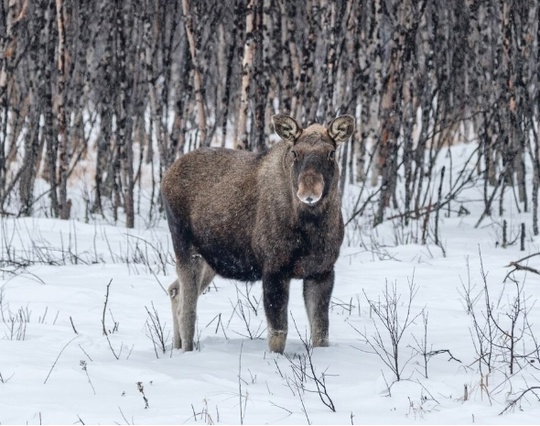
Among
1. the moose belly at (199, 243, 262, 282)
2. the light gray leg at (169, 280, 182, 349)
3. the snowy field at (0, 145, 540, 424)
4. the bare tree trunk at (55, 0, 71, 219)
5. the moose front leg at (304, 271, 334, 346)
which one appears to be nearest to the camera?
the snowy field at (0, 145, 540, 424)

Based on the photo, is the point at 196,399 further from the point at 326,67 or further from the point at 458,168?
the point at 458,168

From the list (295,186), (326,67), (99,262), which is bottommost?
(99,262)

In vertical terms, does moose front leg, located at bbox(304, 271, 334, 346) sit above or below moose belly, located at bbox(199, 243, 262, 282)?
below

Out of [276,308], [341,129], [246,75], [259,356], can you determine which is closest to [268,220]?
[276,308]

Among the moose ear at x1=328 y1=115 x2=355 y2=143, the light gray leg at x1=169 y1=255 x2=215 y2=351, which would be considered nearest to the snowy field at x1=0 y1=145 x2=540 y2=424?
the light gray leg at x1=169 y1=255 x2=215 y2=351

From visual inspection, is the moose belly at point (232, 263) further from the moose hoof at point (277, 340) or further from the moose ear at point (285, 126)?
the moose ear at point (285, 126)

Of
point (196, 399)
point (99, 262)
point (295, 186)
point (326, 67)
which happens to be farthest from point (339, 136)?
point (326, 67)

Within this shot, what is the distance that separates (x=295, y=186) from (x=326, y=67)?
728 centimetres

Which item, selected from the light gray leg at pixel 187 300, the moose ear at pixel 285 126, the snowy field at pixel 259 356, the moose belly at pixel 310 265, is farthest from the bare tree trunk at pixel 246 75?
the moose belly at pixel 310 265

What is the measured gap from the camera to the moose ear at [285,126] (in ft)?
18.7

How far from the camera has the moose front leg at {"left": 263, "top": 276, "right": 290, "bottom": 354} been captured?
5.71 metres

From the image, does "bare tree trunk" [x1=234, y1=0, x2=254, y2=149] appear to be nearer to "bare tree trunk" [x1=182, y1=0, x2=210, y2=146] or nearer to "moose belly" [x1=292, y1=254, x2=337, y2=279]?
"bare tree trunk" [x1=182, y1=0, x2=210, y2=146]

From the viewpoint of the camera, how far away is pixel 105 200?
1720cm

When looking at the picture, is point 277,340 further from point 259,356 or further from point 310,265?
point 310,265
